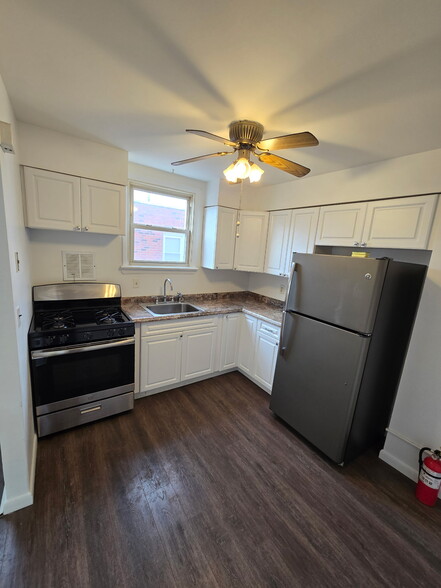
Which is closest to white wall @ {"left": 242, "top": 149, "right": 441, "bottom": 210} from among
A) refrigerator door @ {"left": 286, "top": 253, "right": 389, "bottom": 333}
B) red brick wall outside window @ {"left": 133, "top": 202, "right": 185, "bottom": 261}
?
refrigerator door @ {"left": 286, "top": 253, "right": 389, "bottom": 333}

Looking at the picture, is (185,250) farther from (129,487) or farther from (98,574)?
(98,574)

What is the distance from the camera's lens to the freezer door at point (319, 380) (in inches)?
73.4

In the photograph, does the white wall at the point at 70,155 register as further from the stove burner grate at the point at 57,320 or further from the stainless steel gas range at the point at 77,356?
the stove burner grate at the point at 57,320

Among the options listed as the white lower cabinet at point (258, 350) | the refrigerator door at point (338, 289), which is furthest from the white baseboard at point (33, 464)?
the refrigerator door at point (338, 289)

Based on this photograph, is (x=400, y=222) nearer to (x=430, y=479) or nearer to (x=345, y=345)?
(x=345, y=345)

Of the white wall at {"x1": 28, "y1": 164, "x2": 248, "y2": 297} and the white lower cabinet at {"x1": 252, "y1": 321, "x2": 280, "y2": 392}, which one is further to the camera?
the white lower cabinet at {"x1": 252, "y1": 321, "x2": 280, "y2": 392}

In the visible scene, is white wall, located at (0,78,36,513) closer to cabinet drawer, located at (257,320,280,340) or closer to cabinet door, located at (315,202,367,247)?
cabinet drawer, located at (257,320,280,340)

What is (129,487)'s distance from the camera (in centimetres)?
168

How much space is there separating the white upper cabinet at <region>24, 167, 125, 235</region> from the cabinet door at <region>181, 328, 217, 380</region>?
134 cm

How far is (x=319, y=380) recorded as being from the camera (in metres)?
2.06

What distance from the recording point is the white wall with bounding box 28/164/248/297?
2.32 meters

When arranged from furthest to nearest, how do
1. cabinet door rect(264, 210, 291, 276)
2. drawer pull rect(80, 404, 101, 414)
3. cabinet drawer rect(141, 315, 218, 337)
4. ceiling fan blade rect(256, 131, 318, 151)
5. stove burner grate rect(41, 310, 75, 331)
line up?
cabinet door rect(264, 210, 291, 276) → cabinet drawer rect(141, 315, 218, 337) → drawer pull rect(80, 404, 101, 414) → stove burner grate rect(41, 310, 75, 331) → ceiling fan blade rect(256, 131, 318, 151)

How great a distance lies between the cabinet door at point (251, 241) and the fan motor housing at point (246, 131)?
5.35ft

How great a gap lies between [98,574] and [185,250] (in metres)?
2.87
